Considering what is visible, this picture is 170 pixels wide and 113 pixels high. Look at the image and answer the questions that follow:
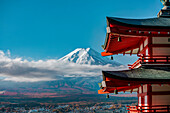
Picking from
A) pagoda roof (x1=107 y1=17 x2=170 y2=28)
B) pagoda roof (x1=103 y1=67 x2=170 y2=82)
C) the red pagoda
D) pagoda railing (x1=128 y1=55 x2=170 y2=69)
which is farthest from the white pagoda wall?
pagoda roof (x1=103 y1=67 x2=170 y2=82)

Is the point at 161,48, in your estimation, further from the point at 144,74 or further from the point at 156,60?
the point at 144,74

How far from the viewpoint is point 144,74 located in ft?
44.4

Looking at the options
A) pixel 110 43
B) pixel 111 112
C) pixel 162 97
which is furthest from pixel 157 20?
pixel 111 112

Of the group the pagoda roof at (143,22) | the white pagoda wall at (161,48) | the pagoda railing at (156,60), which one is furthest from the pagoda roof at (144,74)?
the pagoda roof at (143,22)

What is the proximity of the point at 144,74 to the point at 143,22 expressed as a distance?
3.24m

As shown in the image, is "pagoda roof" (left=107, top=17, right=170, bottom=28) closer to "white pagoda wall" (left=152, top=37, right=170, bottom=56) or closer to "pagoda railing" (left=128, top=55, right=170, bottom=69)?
"white pagoda wall" (left=152, top=37, right=170, bottom=56)

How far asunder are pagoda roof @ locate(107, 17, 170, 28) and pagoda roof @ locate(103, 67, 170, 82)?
231 cm

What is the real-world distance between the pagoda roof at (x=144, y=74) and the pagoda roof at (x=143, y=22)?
231 centimetres

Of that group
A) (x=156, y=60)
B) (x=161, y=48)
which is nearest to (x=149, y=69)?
(x=156, y=60)

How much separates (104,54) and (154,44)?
6.14 metres

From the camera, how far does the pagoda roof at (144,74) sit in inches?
499

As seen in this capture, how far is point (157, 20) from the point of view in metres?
15.7

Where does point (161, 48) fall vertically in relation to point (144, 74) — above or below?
above

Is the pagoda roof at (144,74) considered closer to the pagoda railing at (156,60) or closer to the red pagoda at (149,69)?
→ the red pagoda at (149,69)
